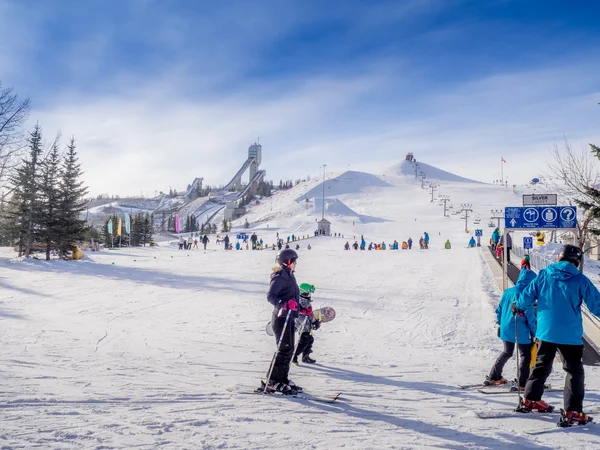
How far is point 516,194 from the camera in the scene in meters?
137

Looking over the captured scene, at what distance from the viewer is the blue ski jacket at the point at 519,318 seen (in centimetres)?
554

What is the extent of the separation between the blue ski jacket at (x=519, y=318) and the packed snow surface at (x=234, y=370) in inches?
29.0

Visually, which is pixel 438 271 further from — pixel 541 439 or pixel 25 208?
pixel 25 208

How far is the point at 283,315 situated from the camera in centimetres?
548

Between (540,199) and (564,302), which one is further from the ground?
(540,199)

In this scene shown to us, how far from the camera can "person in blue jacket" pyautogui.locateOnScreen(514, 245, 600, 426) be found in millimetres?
4414

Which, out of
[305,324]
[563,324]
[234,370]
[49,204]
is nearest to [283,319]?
[305,324]

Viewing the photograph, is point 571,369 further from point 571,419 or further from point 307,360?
point 307,360

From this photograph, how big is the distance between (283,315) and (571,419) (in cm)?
306

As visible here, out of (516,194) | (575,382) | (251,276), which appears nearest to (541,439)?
(575,382)

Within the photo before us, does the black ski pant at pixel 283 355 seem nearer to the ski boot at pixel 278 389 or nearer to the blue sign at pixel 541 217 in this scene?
the ski boot at pixel 278 389

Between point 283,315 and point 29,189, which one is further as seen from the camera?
point 29,189

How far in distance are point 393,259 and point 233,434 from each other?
2425 centimetres

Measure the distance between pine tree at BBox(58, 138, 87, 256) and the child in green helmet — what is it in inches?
886
